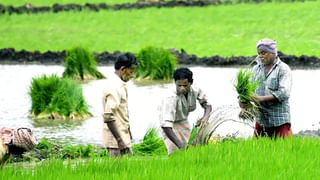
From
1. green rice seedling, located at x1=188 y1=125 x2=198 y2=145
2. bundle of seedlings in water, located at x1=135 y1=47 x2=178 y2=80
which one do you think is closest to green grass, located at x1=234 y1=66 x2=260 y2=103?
green rice seedling, located at x1=188 y1=125 x2=198 y2=145

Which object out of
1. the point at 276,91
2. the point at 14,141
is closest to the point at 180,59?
the point at 276,91

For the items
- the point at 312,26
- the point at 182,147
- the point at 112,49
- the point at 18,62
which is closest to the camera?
the point at 182,147

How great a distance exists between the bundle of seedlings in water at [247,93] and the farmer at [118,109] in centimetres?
123

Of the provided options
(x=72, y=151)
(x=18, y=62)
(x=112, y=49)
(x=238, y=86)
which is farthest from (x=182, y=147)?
(x=112, y=49)

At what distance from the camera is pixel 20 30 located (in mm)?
33125

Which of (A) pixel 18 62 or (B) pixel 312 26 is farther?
(B) pixel 312 26

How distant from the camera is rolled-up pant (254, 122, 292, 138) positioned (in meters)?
9.43

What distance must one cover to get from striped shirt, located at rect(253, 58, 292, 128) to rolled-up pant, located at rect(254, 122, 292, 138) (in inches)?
5.0

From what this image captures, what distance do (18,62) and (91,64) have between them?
4545 mm

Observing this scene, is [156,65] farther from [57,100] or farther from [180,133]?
[180,133]

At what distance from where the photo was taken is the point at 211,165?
8.37 m

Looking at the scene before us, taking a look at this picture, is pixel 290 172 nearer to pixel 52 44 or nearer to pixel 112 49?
pixel 112 49

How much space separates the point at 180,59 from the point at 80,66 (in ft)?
13.2

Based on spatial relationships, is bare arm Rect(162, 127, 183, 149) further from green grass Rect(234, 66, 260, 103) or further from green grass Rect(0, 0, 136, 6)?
green grass Rect(0, 0, 136, 6)
